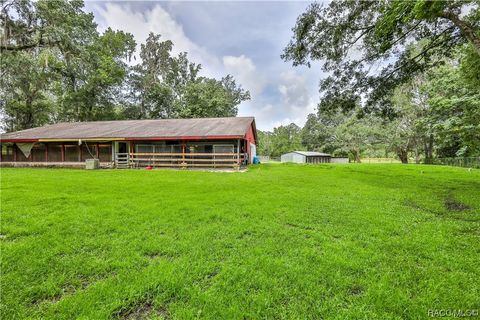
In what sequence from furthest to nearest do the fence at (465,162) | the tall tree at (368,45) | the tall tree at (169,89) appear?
1. the tall tree at (169,89)
2. the fence at (465,162)
3. the tall tree at (368,45)

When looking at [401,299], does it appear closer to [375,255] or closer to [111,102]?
[375,255]

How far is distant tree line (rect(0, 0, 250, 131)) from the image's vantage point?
1212cm

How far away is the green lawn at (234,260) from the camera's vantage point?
2.43m

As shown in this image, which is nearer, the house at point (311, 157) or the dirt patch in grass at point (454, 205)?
the dirt patch in grass at point (454, 205)

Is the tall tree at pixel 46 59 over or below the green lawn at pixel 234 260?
over

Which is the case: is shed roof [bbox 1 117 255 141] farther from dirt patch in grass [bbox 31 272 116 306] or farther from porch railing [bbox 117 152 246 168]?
dirt patch in grass [bbox 31 272 116 306]

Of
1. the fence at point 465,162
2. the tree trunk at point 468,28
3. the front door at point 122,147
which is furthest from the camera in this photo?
the fence at point 465,162

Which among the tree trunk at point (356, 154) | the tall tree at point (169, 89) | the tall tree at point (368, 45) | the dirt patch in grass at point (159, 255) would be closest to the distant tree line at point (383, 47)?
the tall tree at point (368, 45)

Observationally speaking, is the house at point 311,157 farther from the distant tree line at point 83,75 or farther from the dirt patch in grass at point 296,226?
the dirt patch in grass at point 296,226

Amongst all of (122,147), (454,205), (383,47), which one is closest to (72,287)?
(454,205)

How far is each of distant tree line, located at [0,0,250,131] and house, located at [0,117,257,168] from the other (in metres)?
4.77

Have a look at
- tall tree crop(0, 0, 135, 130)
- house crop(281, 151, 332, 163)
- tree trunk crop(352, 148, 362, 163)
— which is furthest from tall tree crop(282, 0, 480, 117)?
tree trunk crop(352, 148, 362, 163)

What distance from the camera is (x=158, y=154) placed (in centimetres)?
1659

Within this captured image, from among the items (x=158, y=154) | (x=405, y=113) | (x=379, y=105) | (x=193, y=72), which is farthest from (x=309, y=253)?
(x=193, y=72)
